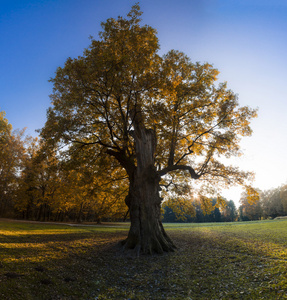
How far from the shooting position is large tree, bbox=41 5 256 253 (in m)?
10.7

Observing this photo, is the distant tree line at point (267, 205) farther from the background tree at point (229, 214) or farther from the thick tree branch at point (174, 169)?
the thick tree branch at point (174, 169)

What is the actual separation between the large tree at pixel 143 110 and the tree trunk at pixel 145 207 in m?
0.06

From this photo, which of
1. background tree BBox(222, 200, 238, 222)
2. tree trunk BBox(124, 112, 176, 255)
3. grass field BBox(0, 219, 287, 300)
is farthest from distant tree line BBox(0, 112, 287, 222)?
background tree BBox(222, 200, 238, 222)

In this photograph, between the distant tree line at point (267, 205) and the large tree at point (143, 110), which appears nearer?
the large tree at point (143, 110)

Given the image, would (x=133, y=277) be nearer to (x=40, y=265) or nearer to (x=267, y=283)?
(x=40, y=265)

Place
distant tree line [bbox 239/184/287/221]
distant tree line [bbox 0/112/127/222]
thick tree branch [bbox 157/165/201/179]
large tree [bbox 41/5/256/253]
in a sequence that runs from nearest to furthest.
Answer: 1. large tree [bbox 41/5/256/253]
2. thick tree branch [bbox 157/165/201/179]
3. distant tree line [bbox 0/112/127/222]
4. distant tree line [bbox 239/184/287/221]

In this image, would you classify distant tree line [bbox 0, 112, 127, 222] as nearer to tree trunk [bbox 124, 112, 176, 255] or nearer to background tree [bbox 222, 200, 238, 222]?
tree trunk [bbox 124, 112, 176, 255]

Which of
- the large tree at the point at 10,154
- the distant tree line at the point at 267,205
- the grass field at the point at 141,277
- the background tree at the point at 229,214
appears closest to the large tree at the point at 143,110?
the grass field at the point at 141,277

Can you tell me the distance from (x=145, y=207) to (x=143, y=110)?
20.6ft

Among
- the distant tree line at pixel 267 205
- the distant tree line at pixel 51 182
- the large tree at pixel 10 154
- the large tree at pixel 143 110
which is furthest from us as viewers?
the distant tree line at pixel 267 205

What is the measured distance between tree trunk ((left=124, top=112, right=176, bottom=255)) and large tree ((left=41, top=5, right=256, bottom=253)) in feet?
0.19

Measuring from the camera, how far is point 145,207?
12750 mm

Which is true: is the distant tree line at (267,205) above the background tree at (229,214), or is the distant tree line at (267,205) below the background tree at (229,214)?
above

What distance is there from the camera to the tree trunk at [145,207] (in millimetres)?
12055
